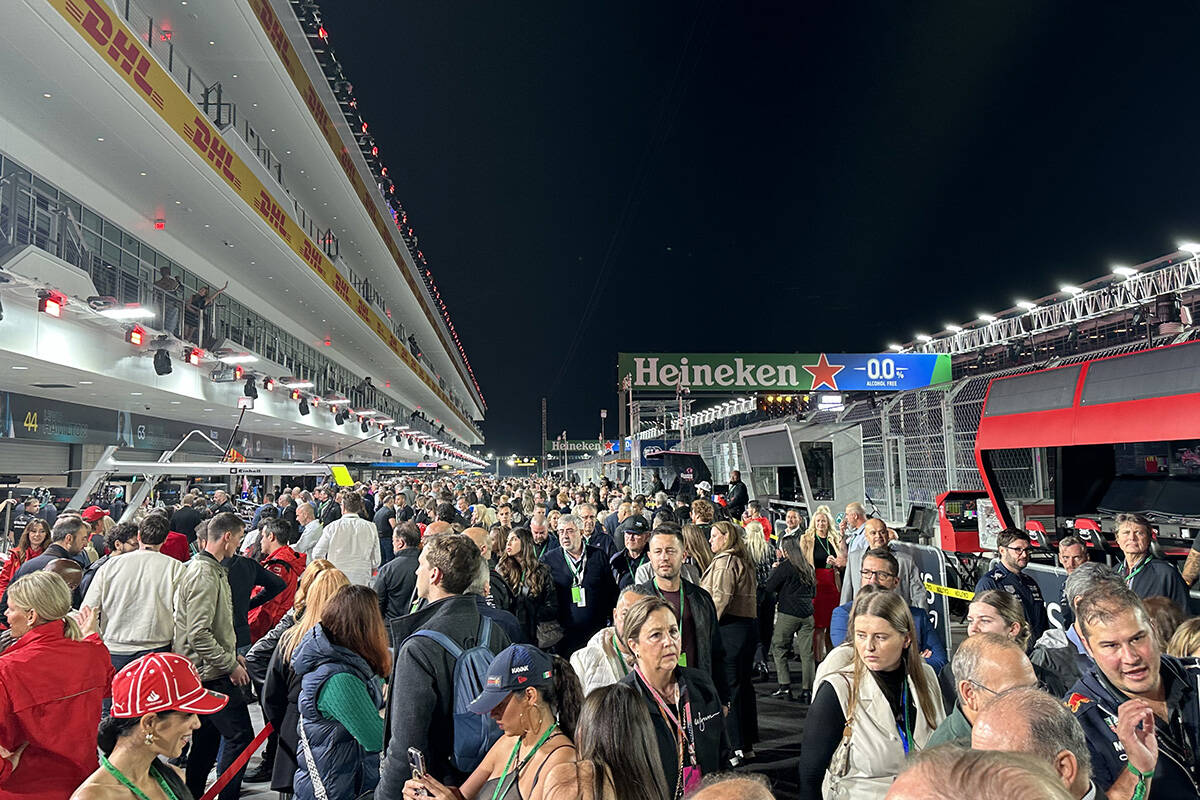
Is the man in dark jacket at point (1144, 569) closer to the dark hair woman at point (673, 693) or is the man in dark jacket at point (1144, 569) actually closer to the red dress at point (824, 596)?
the red dress at point (824, 596)

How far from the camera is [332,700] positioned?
11.8ft

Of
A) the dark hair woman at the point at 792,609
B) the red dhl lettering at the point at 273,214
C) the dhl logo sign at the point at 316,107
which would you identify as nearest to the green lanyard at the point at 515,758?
the dark hair woman at the point at 792,609

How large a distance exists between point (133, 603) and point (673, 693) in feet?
13.6

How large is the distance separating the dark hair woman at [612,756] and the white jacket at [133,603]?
13.3 feet

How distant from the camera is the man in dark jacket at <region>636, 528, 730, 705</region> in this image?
482 cm

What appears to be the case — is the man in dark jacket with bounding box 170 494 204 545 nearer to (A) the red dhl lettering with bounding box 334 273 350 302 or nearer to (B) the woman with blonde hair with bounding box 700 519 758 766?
(B) the woman with blonde hair with bounding box 700 519 758 766

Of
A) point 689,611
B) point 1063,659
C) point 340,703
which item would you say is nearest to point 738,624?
point 689,611

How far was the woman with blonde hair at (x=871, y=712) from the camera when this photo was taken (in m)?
3.15

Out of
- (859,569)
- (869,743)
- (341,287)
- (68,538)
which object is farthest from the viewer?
(341,287)

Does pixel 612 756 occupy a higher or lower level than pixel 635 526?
lower

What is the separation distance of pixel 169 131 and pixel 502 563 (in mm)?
13134

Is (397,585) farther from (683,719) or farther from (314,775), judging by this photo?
(683,719)

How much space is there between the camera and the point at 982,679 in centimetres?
306

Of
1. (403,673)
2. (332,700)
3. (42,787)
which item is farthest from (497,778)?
(42,787)
